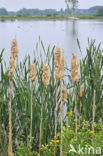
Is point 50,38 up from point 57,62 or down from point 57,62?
down

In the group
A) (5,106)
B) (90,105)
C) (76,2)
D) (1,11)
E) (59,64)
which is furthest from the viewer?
(1,11)

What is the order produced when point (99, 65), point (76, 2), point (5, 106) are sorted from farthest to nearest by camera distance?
point (76, 2)
point (99, 65)
point (5, 106)

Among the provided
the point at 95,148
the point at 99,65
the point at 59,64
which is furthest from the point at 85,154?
the point at 99,65

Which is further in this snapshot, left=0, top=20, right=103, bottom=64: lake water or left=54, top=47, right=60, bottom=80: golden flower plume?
left=0, top=20, right=103, bottom=64: lake water

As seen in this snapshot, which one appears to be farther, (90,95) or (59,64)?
(90,95)

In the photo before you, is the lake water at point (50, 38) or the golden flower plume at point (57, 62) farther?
the lake water at point (50, 38)

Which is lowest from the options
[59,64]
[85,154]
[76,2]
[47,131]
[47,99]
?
[47,131]

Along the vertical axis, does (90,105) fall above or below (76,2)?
below

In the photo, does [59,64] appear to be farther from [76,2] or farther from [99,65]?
[76,2]

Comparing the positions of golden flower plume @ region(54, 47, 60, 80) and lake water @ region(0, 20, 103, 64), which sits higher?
golden flower plume @ region(54, 47, 60, 80)

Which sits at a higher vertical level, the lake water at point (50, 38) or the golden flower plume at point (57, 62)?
the golden flower plume at point (57, 62)

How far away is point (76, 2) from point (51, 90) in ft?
306

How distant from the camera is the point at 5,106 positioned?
304 cm

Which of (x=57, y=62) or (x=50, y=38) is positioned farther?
(x=50, y=38)
